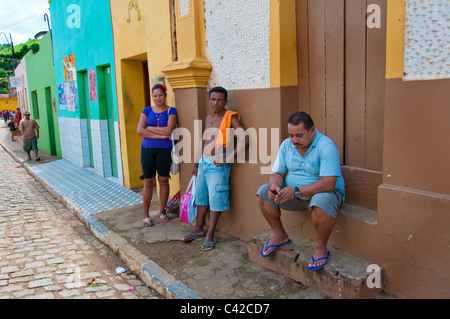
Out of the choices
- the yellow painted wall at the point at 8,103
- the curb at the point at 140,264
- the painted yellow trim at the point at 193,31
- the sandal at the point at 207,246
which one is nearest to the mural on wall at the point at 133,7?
the painted yellow trim at the point at 193,31

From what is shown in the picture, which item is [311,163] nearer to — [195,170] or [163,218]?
[195,170]

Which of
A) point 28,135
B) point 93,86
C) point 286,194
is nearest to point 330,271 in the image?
point 286,194

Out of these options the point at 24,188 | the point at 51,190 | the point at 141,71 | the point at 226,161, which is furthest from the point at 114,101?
the point at 226,161

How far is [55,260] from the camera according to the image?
438cm

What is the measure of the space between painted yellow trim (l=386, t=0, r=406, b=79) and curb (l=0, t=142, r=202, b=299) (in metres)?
2.44

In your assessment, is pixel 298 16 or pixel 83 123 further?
pixel 83 123

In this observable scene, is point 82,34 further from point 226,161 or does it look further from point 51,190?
point 226,161

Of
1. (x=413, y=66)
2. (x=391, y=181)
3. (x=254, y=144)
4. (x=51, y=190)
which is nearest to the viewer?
(x=413, y=66)

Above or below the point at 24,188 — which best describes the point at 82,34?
above

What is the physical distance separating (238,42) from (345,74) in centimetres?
133

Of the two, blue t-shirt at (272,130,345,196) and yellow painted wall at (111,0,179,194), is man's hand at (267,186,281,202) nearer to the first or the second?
blue t-shirt at (272,130,345,196)

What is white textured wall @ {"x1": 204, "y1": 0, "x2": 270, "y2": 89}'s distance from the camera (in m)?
3.77

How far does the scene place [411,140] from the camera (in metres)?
2.61

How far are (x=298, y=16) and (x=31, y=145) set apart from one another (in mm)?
11637
